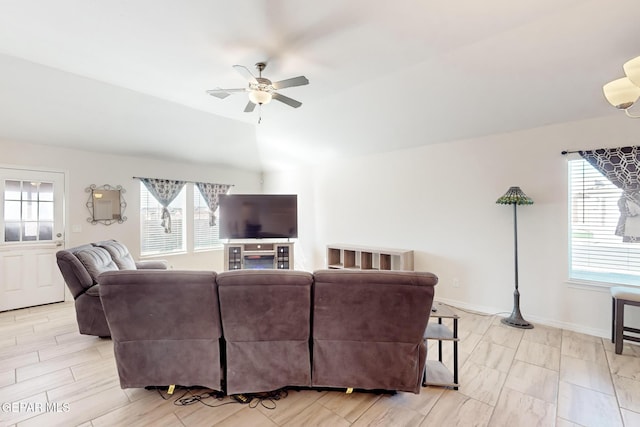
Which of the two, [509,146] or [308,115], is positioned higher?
[308,115]

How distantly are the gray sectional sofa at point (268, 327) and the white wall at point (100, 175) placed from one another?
3379 millimetres

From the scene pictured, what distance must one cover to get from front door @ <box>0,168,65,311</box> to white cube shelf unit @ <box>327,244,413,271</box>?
4265mm

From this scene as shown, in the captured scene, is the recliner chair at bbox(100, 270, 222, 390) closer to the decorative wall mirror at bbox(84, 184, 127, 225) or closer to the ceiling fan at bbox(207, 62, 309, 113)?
the ceiling fan at bbox(207, 62, 309, 113)

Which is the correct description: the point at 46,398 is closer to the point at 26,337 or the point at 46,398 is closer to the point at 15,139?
the point at 26,337

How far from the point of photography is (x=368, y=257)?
4.84 m

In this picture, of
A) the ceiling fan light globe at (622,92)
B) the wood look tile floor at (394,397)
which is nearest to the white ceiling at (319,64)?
the ceiling fan light globe at (622,92)

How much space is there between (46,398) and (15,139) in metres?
3.68

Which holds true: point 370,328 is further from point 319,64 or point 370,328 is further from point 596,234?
point 596,234

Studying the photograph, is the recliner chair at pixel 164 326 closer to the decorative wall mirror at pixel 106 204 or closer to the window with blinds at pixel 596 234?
the decorative wall mirror at pixel 106 204

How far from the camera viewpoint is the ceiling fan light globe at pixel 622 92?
162 cm

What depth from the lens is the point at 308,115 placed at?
411cm

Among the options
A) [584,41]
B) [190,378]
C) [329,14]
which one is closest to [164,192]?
[190,378]

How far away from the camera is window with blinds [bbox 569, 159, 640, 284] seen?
2973mm

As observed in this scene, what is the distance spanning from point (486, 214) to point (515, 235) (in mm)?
482
